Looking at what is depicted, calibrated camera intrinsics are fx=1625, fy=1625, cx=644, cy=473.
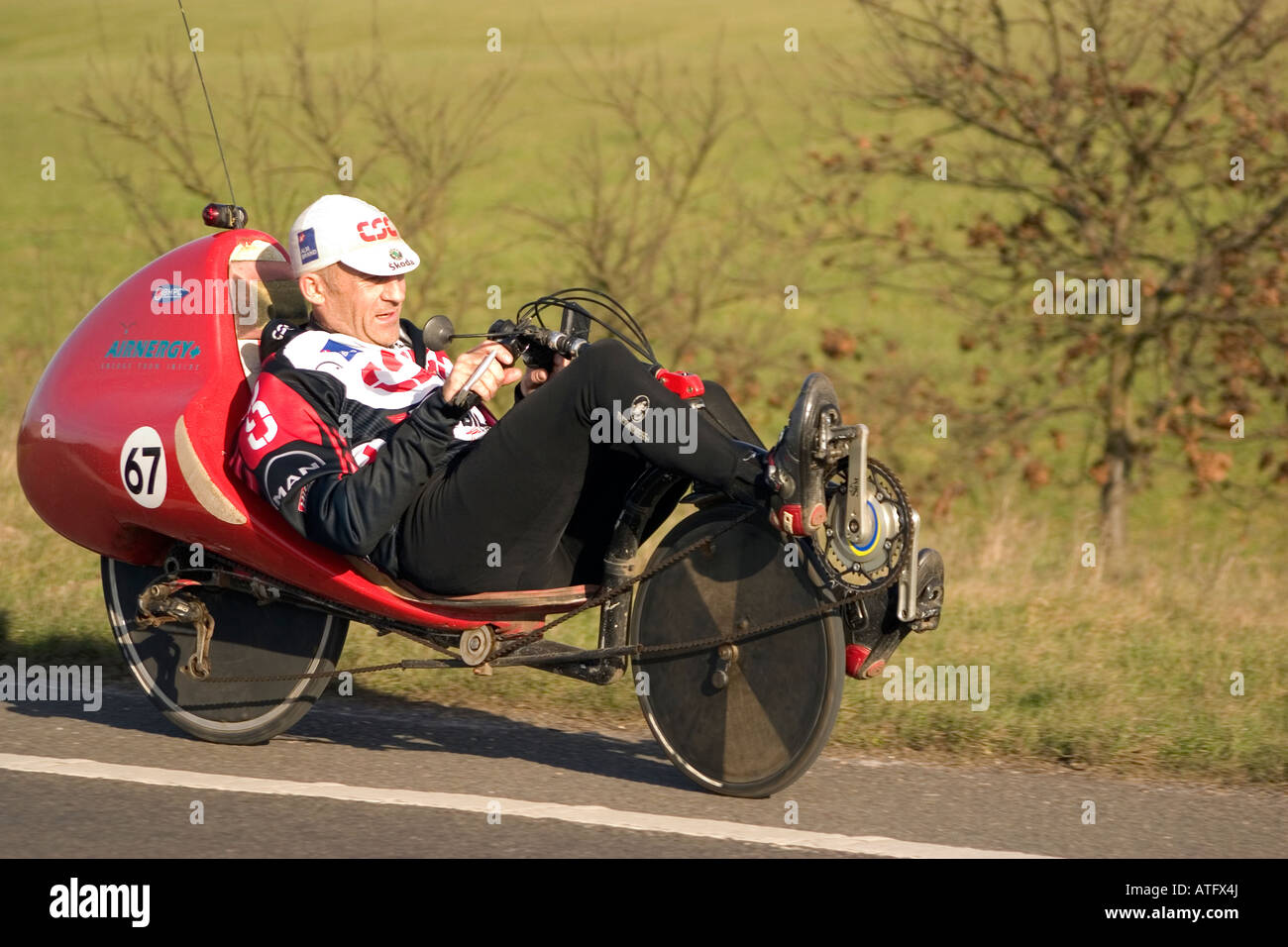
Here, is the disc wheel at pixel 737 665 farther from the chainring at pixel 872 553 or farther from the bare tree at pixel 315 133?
the bare tree at pixel 315 133

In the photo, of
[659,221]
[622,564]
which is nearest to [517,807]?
[622,564]

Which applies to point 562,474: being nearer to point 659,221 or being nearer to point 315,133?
point 659,221

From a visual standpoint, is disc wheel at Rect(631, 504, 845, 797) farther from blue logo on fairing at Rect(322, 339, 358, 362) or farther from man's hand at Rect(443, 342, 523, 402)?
blue logo on fairing at Rect(322, 339, 358, 362)

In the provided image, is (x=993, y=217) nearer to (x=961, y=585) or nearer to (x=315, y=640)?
(x=961, y=585)

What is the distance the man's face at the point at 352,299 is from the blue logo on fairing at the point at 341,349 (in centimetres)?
9

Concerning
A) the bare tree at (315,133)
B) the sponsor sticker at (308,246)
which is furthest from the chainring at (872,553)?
the bare tree at (315,133)

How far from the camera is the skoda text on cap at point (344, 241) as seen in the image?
16.2 ft

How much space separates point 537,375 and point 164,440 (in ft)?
3.78

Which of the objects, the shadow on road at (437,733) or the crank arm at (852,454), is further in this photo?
the shadow on road at (437,733)

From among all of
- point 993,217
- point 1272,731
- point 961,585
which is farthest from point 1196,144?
point 1272,731

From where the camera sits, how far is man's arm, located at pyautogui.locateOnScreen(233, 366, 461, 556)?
4.41m

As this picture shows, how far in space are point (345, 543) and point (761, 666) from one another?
3.96ft

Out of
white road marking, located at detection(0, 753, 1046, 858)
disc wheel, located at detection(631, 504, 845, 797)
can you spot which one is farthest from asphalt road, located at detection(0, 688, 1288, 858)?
disc wheel, located at detection(631, 504, 845, 797)

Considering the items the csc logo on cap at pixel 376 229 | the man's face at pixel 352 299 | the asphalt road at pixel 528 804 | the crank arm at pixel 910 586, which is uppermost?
the csc logo on cap at pixel 376 229
